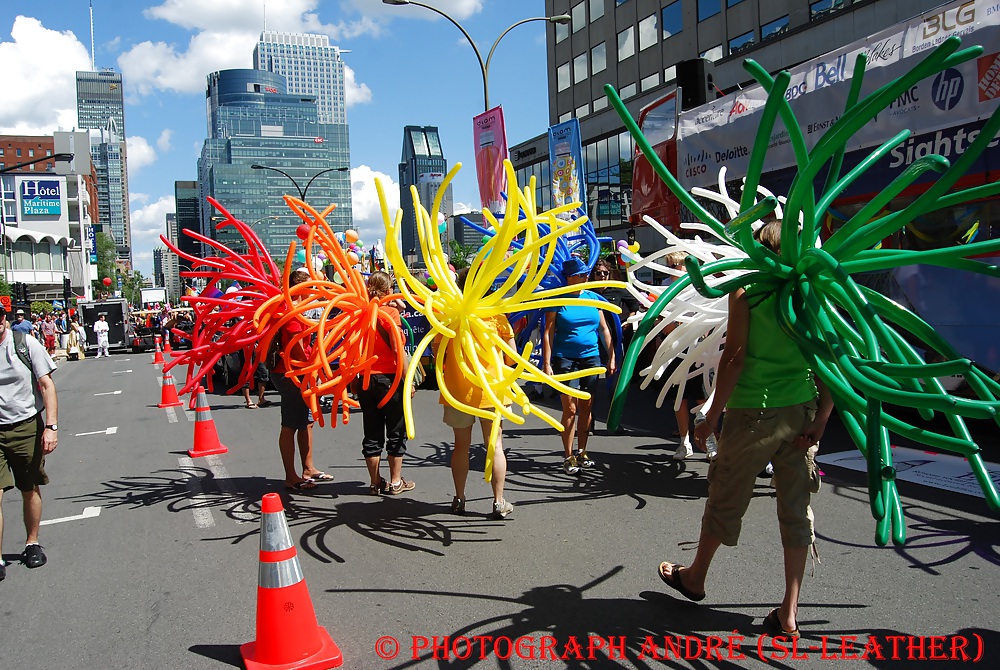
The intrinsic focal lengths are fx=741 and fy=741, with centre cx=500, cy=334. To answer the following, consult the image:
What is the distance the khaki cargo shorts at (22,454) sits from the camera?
15.0 ft

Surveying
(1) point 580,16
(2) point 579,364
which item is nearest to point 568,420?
(2) point 579,364

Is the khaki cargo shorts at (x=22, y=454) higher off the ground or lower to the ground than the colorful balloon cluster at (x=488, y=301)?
lower

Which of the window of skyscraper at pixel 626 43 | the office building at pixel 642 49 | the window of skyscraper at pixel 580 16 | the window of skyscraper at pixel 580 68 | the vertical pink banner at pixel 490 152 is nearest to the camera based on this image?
the vertical pink banner at pixel 490 152

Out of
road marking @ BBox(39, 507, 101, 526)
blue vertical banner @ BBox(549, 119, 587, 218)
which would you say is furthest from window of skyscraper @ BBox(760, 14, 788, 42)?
road marking @ BBox(39, 507, 101, 526)

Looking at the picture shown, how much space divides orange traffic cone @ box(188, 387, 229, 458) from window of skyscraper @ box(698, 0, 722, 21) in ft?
98.1

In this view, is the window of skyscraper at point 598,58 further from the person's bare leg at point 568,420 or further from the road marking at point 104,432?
the person's bare leg at point 568,420

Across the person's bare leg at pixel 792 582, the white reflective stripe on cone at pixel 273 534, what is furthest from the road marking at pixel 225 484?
the person's bare leg at pixel 792 582

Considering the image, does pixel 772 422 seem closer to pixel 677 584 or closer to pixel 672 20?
pixel 677 584

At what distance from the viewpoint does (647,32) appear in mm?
36094

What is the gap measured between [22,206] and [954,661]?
84.1 meters

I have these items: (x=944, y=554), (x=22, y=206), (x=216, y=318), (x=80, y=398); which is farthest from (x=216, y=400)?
(x=22, y=206)

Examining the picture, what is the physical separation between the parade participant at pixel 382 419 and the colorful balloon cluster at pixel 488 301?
5.66 ft

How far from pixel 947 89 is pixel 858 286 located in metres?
5.29

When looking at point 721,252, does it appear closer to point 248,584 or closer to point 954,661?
point 954,661
